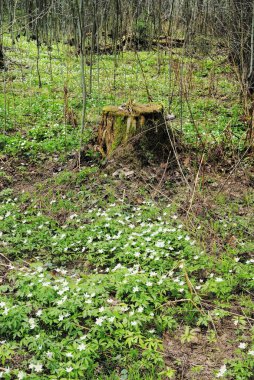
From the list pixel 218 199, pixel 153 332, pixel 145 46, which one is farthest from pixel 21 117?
pixel 145 46

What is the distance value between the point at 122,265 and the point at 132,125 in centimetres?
302

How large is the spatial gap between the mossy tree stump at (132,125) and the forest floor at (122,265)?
25 centimetres

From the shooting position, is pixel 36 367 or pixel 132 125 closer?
pixel 36 367

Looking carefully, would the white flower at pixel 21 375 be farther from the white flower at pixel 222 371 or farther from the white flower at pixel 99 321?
the white flower at pixel 222 371

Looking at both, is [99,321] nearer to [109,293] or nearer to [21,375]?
[109,293]

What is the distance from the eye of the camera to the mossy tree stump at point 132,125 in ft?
22.0

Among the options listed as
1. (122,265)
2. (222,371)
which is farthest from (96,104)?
(222,371)

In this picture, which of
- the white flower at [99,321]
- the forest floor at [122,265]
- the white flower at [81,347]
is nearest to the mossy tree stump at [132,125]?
the forest floor at [122,265]

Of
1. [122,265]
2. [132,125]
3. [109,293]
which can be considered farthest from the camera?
[132,125]

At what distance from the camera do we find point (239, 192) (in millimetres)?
6176

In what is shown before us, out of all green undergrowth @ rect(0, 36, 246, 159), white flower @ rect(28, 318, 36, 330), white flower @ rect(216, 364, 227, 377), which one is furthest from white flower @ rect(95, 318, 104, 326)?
green undergrowth @ rect(0, 36, 246, 159)

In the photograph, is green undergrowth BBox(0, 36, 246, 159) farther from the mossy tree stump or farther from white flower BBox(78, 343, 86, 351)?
white flower BBox(78, 343, 86, 351)

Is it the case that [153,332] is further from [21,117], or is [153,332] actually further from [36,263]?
[21,117]

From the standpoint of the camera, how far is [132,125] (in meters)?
6.75
